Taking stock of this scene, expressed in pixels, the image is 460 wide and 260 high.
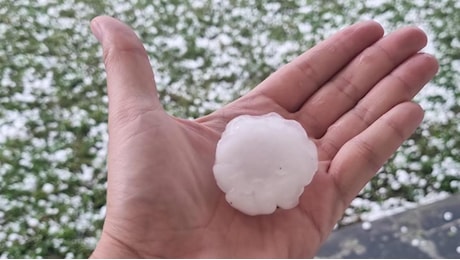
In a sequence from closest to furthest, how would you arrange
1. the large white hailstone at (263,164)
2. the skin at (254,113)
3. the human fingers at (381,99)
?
the skin at (254,113)
the large white hailstone at (263,164)
the human fingers at (381,99)

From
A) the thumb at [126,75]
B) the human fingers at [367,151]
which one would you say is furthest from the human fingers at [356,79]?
the thumb at [126,75]

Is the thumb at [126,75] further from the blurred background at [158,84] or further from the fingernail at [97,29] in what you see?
the blurred background at [158,84]

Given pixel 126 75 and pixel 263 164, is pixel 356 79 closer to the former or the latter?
pixel 263 164

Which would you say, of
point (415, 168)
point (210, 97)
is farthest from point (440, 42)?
point (210, 97)

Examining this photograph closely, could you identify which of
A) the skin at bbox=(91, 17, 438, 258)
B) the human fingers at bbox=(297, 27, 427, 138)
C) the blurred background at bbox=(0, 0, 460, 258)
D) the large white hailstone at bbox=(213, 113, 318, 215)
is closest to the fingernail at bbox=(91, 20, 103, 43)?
the skin at bbox=(91, 17, 438, 258)

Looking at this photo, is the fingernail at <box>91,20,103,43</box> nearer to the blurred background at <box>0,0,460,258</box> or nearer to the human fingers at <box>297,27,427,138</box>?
the human fingers at <box>297,27,427,138</box>

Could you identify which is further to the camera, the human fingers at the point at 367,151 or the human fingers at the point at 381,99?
the human fingers at the point at 381,99
